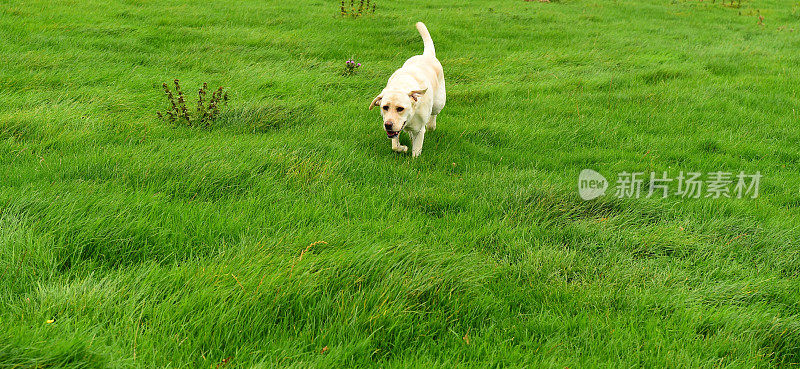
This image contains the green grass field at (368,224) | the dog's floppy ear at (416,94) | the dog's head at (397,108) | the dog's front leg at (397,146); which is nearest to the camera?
the green grass field at (368,224)

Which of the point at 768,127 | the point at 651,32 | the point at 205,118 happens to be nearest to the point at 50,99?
the point at 205,118

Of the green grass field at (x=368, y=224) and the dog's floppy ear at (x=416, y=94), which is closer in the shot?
the green grass field at (x=368, y=224)

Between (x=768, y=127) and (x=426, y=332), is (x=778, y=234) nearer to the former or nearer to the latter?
(x=426, y=332)

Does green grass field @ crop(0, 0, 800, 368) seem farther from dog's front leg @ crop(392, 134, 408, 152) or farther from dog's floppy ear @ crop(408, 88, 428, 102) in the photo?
dog's floppy ear @ crop(408, 88, 428, 102)

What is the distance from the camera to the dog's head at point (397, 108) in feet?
16.0

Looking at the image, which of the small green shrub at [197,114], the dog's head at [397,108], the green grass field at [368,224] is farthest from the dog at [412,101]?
the small green shrub at [197,114]

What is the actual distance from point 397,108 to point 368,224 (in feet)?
5.62

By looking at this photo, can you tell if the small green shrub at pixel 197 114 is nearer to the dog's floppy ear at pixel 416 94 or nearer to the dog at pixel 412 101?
the dog at pixel 412 101

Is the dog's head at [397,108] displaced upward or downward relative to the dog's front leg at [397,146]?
upward

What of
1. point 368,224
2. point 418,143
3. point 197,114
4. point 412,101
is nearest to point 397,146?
point 418,143

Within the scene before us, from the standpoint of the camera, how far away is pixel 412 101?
5.05 meters

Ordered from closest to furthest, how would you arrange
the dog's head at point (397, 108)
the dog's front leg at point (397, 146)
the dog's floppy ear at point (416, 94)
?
the dog's head at point (397, 108) < the dog's floppy ear at point (416, 94) < the dog's front leg at point (397, 146)

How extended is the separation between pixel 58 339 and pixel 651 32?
48.7ft

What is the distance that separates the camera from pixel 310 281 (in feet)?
8.87
